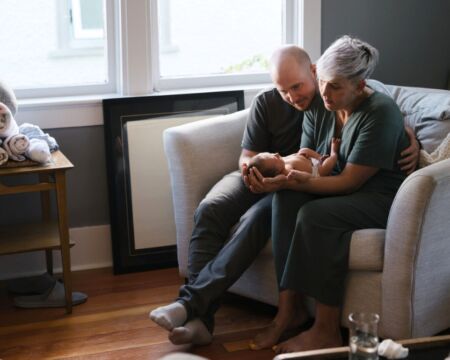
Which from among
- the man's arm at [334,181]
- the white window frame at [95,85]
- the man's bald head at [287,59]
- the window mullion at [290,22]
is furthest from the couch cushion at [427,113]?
the white window frame at [95,85]

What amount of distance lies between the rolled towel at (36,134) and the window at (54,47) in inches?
14.4

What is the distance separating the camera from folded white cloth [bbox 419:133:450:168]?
2.81 m

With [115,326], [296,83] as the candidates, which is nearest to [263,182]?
[296,83]

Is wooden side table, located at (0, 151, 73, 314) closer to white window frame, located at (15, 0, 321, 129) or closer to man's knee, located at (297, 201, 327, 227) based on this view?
white window frame, located at (15, 0, 321, 129)

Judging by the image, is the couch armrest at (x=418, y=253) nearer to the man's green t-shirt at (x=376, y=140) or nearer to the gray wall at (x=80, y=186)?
the man's green t-shirt at (x=376, y=140)

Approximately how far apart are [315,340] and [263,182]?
56 centimetres

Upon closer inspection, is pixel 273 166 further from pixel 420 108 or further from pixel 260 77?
pixel 260 77

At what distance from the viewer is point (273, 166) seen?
2.78 meters

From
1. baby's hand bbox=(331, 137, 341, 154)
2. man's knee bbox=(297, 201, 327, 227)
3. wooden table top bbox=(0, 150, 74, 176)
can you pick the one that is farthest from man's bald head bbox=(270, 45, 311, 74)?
wooden table top bbox=(0, 150, 74, 176)

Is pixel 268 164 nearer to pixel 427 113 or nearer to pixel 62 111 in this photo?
pixel 427 113

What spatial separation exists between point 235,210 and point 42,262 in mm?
1033

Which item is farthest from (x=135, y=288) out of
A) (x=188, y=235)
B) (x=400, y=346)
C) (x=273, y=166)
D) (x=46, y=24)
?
(x=400, y=346)

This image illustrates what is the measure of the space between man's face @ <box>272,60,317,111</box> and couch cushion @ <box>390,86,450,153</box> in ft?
1.33

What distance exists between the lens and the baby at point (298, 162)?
9.13 ft
